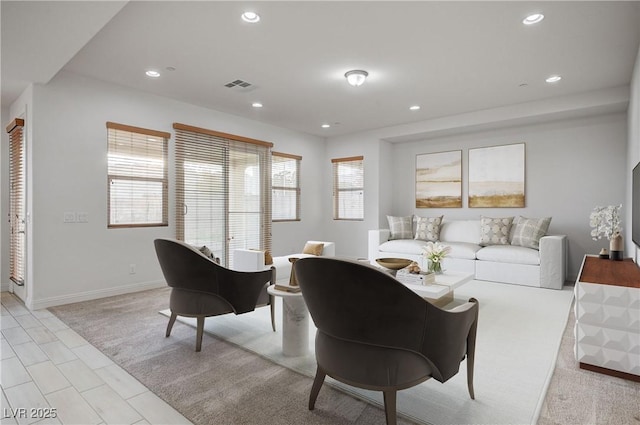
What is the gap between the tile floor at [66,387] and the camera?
1.88m

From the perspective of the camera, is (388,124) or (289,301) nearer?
(289,301)

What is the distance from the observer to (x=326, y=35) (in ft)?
10.3

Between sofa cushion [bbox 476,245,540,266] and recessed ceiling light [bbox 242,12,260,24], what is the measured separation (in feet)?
14.6

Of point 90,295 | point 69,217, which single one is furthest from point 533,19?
point 90,295

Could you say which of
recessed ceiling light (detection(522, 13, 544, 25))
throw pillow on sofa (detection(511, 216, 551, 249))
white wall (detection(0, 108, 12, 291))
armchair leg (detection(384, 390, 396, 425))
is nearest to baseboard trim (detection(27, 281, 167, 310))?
white wall (detection(0, 108, 12, 291))

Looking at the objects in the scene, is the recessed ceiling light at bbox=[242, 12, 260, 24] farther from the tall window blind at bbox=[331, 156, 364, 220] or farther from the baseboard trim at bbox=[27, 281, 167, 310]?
the tall window blind at bbox=[331, 156, 364, 220]

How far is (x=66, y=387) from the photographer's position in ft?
7.15

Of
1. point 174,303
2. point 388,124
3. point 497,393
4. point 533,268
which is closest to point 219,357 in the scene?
point 174,303

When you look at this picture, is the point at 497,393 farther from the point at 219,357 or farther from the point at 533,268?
the point at 533,268

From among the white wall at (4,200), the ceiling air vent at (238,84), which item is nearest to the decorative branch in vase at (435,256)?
the ceiling air vent at (238,84)

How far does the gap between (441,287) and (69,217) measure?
4154 millimetres

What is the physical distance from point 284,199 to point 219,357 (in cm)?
439

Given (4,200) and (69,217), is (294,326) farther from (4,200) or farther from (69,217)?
(4,200)

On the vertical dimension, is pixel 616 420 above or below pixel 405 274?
below
